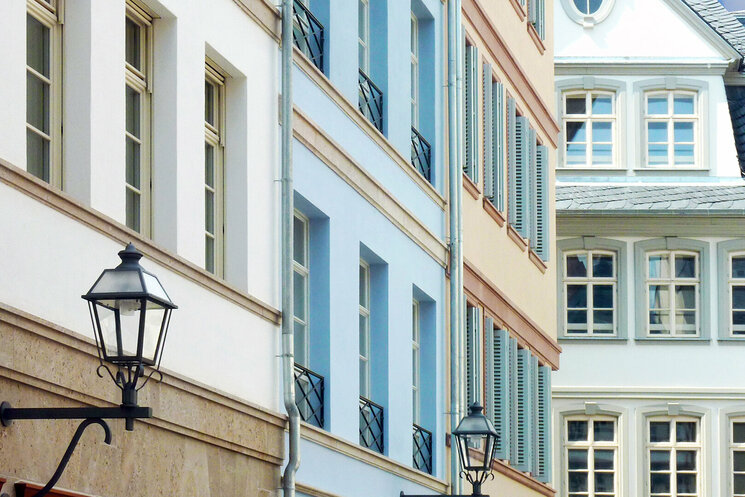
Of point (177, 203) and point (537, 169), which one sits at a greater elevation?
point (537, 169)

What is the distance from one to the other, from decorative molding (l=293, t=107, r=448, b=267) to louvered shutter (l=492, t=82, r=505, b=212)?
115 inches

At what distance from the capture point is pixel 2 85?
8344 millimetres

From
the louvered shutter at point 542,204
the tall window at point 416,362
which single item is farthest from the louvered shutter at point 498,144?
the tall window at point 416,362

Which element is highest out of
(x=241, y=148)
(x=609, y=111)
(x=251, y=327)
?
(x=609, y=111)

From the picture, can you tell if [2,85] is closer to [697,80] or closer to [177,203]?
[177,203]

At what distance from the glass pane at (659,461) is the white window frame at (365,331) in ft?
54.6

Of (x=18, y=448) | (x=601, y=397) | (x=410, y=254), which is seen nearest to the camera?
(x=18, y=448)

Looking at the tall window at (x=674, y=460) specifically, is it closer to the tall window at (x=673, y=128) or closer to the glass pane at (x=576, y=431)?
the glass pane at (x=576, y=431)

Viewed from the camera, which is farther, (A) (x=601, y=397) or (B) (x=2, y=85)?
(A) (x=601, y=397)

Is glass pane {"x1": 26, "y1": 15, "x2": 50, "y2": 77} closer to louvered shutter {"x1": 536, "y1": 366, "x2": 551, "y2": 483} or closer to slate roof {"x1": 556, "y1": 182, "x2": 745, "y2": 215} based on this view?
louvered shutter {"x1": 536, "y1": 366, "x2": 551, "y2": 483}

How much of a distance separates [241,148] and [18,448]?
4.03m

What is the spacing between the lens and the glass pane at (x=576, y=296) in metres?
32.0

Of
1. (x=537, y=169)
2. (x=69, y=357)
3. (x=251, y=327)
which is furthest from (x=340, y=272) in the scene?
(x=537, y=169)

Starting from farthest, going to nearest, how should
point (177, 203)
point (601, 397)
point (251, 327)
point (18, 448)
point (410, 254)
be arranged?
point (601, 397) → point (410, 254) → point (251, 327) → point (177, 203) → point (18, 448)
